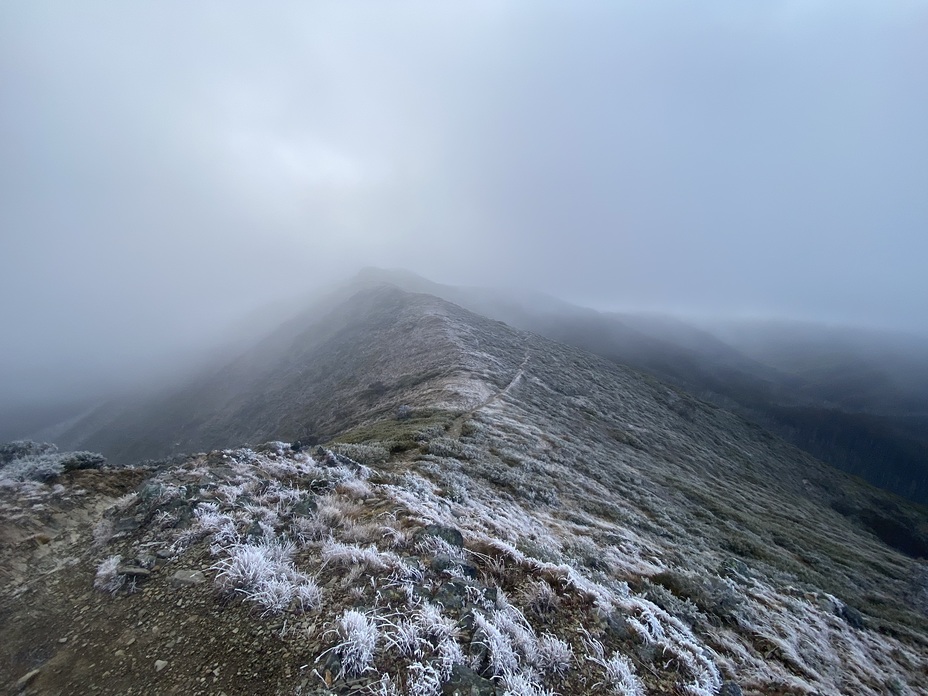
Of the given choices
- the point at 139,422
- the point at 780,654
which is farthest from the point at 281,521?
the point at 139,422

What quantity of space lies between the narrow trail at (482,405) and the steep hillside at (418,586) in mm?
246

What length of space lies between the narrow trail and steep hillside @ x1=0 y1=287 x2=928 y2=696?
246mm

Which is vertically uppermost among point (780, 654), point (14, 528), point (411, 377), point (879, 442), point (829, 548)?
point (14, 528)

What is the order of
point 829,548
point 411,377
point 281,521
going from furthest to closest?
point 411,377
point 829,548
point 281,521

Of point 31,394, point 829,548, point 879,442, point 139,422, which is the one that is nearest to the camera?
point 829,548

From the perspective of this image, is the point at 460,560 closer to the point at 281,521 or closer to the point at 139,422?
the point at 281,521

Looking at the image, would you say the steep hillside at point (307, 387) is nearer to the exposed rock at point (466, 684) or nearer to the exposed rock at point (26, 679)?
the exposed rock at point (466, 684)

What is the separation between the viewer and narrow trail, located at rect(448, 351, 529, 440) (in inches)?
916

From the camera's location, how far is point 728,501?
105 feet

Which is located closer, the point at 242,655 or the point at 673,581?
the point at 242,655

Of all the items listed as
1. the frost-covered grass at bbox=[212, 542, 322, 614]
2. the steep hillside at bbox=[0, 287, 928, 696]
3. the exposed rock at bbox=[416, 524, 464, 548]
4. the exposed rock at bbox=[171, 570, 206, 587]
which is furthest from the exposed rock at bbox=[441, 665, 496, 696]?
the exposed rock at bbox=[171, 570, 206, 587]

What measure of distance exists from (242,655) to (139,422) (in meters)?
94.4

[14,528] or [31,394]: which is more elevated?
[14,528]

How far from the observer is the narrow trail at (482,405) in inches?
916
